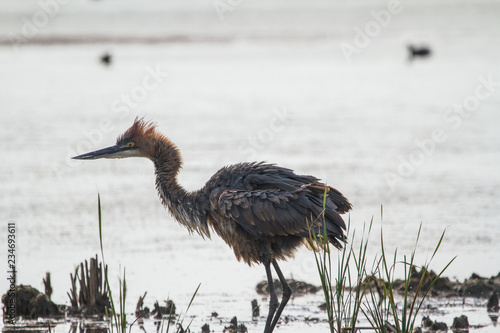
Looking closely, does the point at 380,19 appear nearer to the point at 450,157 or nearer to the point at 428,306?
the point at 450,157

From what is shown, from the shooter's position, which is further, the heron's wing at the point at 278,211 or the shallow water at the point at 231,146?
the shallow water at the point at 231,146

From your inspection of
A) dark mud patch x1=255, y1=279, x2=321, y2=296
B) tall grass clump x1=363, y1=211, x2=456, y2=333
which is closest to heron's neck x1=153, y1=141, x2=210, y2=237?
dark mud patch x1=255, y1=279, x2=321, y2=296

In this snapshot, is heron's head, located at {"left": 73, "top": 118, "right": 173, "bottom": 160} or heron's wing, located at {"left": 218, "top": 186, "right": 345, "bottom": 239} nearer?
heron's wing, located at {"left": 218, "top": 186, "right": 345, "bottom": 239}

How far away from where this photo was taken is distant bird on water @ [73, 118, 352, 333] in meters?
6.27

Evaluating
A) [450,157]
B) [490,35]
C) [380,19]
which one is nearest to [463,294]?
[450,157]

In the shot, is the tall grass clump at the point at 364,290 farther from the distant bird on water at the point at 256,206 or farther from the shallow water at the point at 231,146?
the shallow water at the point at 231,146

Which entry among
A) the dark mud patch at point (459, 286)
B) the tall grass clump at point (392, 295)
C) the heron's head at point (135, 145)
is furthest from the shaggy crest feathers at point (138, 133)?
the dark mud patch at point (459, 286)

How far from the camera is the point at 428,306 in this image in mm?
7145
